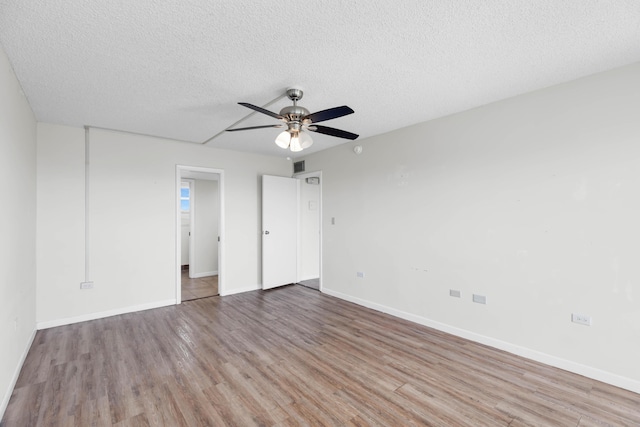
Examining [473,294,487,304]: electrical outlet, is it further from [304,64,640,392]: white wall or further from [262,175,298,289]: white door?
[262,175,298,289]: white door

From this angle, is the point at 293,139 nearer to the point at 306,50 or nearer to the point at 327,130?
the point at 327,130

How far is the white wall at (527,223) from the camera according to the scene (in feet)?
7.38


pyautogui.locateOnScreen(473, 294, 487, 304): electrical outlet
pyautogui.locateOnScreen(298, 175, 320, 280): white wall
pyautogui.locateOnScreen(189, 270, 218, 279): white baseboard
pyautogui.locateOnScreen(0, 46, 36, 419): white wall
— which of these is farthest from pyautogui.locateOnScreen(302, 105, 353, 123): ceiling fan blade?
pyautogui.locateOnScreen(189, 270, 218, 279): white baseboard

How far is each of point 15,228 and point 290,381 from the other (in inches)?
103

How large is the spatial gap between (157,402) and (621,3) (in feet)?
12.6

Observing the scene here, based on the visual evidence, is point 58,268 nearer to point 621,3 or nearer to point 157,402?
point 157,402

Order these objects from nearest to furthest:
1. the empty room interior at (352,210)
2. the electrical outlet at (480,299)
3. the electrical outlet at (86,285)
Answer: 1. the empty room interior at (352,210)
2. the electrical outlet at (480,299)
3. the electrical outlet at (86,285)

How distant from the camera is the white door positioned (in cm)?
512

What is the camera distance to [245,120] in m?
3.41

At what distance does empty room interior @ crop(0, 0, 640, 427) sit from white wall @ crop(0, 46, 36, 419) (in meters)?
0.04

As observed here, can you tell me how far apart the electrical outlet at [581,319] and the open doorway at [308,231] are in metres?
3.83

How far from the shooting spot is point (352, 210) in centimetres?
443

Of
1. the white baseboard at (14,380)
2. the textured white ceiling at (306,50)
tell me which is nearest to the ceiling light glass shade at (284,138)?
the textured white ceiling at (306,50)

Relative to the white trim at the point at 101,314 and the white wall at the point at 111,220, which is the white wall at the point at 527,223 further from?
the white trim at the point at 101,314
